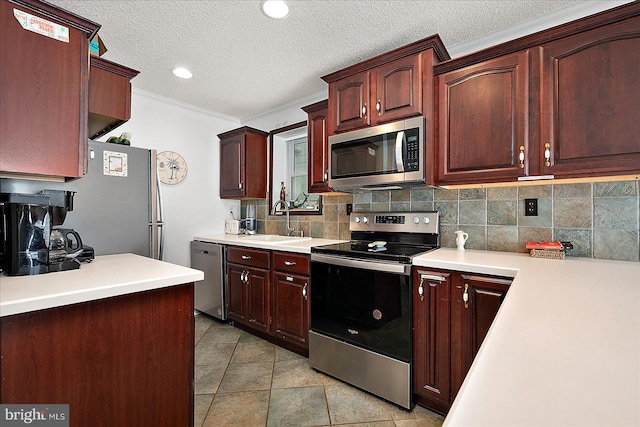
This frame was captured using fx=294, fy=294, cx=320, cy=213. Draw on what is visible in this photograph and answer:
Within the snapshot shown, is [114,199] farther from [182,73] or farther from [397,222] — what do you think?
[397,222]

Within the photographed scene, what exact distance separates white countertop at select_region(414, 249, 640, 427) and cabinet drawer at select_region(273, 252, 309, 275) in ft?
4.96

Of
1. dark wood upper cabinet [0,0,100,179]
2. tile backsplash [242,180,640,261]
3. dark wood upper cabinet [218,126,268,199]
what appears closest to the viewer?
dark wood upper cabinet [0,0,100,179]

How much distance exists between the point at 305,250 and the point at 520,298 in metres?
1.55

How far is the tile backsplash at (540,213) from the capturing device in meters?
1.63

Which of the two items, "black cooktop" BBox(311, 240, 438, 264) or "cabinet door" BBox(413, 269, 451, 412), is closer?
"cabinet door" BBox(413, 269, 451, 412)

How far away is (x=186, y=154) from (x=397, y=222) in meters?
2.53

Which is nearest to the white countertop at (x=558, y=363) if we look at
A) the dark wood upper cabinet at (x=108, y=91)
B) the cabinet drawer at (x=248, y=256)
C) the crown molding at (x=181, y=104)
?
the cabinet drawer at (x=248, y=256)

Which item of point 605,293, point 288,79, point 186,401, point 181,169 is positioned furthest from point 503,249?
point 181,169

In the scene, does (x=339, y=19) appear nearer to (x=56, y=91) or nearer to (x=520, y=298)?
(x=56, y=91)

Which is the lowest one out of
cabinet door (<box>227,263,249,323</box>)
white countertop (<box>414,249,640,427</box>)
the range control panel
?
cabinet door (<box>227,263,249,323</box>)

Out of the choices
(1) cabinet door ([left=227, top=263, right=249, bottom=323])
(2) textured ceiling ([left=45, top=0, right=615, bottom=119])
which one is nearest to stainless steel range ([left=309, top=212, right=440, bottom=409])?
(1) cabinet door ([left=227, top=263, right=249, bottom=323])

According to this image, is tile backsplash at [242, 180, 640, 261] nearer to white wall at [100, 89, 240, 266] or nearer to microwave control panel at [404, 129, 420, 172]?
microwave control panel at [404, 129, 420, 172]

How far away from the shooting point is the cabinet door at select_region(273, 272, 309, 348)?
233cm

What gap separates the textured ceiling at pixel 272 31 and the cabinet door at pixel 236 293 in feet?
5.92
